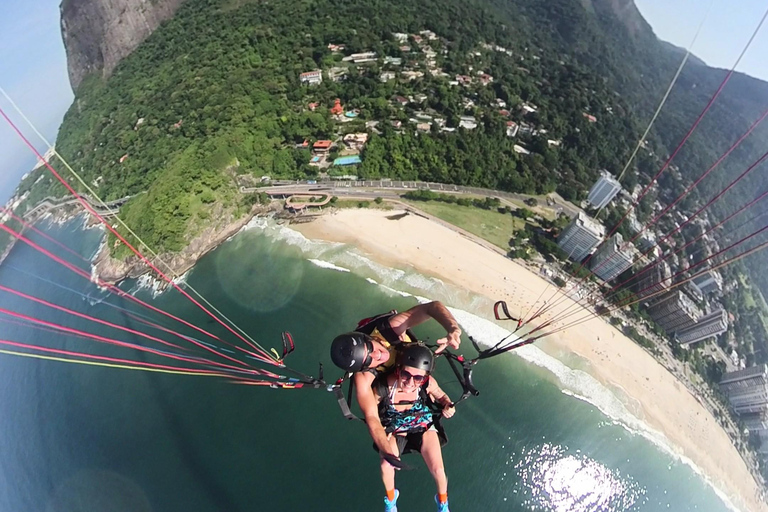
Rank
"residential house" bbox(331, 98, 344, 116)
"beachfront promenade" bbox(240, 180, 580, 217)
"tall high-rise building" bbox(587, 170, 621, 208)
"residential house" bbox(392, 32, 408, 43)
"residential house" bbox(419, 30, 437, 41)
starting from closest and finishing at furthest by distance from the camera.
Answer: "beachfront promenade" bbox(240, 180, 580, 217) < "tall high-rise building" bbox(587, 170, 621, 208) < "residential house" bbox(331, 98, 344, 116) < "residential house" bbox(392, 32, 408, 43) < "residential house" bbox(419, 30, 437, 41)

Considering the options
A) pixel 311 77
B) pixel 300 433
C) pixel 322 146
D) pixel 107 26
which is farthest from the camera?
pixel 107 26

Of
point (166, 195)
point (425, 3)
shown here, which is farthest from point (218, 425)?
point (425, 3)

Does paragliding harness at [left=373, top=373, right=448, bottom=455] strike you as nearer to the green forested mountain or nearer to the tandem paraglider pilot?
the tandem paraglider pilot

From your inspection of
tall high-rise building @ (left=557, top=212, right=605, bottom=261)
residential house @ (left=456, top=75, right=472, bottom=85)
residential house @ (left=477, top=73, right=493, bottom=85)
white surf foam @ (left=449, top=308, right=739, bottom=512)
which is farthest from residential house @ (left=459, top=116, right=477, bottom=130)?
white surf foam @ (left=449, top=308, right=739, bottom=512)

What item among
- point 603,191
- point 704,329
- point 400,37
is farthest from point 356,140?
point 704,329

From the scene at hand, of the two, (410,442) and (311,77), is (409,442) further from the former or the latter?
(311,77)

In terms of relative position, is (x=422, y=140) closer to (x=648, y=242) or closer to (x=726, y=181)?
(x=648, y=242)
